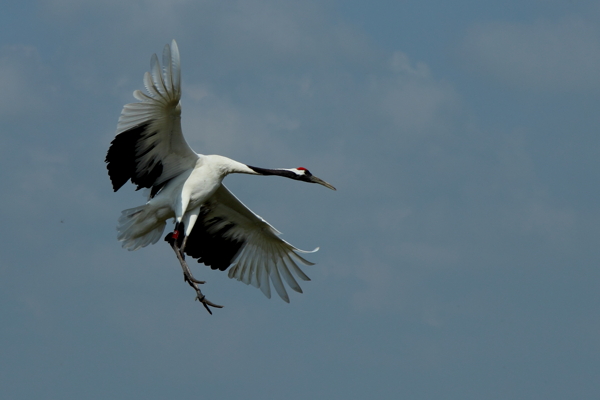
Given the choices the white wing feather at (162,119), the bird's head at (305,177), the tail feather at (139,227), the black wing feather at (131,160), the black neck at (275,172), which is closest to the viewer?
the white wing feather at (162,119)

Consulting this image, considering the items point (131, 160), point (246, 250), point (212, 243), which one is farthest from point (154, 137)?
point (246, 250)

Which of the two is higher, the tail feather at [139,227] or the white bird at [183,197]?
the white bird at [183,197]

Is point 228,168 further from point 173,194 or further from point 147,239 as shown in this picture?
point 147,239

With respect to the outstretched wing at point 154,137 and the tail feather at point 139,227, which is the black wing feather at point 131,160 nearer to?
the outstretched wing at point 154,137

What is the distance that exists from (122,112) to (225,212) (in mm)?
4064

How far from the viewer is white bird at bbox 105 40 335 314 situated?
60.7 feet

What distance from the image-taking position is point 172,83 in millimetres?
17812

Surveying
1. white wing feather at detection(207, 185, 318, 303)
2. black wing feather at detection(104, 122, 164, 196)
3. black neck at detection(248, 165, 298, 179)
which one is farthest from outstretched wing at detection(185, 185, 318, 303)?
black wing feather at detection(104, 122, 164, 196)

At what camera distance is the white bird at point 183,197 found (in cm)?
1850

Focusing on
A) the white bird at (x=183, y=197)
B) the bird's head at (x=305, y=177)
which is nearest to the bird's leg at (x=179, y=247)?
the white bird at (x=183, y=197)

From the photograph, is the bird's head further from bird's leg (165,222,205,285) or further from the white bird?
bird's leg (165,222,205,285)

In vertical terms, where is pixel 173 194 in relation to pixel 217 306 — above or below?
above

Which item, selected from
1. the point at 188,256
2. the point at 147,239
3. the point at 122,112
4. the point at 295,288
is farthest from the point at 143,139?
the point at 295,288

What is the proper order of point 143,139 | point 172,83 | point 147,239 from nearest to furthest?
point 172,83 → point 143,139 → point 147,239
